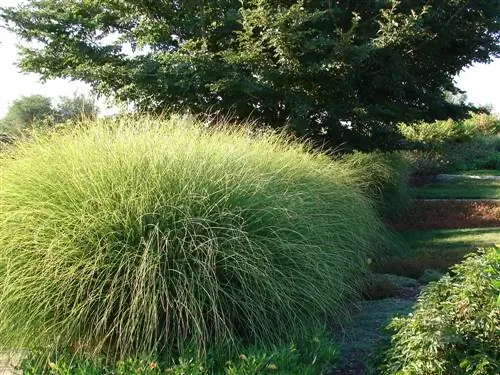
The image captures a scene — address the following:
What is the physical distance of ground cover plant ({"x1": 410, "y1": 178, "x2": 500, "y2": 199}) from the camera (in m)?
15.8

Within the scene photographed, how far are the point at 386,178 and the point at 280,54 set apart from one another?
4.72 metres

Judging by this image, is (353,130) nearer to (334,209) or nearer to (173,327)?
(334,209)

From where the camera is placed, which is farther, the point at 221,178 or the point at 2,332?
the point at 221,178

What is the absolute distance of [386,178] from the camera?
11.5 m

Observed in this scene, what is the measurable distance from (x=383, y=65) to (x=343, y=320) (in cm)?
507

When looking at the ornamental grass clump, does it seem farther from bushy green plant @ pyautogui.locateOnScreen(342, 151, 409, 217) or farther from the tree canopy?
bushy green plant @ pyautogui.locateOnScreen(342, 151, 409, 217)

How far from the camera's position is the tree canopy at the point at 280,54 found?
7.75 metres

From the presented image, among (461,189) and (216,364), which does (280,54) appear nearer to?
(216,364)

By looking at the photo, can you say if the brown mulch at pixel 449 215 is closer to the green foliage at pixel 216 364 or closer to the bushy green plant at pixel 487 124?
the green foliage at pixel 216 364

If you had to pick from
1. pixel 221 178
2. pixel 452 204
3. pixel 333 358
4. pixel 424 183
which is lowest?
pixel 424 183

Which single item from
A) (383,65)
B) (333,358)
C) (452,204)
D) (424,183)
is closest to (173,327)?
(333,358)

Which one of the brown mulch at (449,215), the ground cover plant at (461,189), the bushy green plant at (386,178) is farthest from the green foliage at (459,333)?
the ground cover plant at (461,189)

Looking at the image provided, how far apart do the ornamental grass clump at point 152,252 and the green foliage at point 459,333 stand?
2.48 ft

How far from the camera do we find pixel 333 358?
3.40 m
